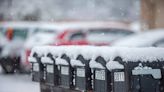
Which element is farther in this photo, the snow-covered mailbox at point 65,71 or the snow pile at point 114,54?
the snow-covered mailbox at point 65,71

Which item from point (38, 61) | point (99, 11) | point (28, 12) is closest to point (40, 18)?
point (28, 12)

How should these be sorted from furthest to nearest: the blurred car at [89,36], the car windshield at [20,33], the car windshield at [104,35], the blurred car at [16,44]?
1. the car windshield at [20,33]
2. the blurred car at [16,44]
3. the car windshield at [104,35]
4. the blurred car at [89,36]

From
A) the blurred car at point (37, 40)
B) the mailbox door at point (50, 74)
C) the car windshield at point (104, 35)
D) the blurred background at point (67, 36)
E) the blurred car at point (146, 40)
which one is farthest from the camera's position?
the blurred car at point (37, 40)

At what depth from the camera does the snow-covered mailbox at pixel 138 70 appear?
28.6 ft

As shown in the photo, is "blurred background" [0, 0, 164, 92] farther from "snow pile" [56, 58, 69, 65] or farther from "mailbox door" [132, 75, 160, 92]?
"mailbox door" [132, 75, 160, 92]

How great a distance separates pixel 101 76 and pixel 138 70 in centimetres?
82

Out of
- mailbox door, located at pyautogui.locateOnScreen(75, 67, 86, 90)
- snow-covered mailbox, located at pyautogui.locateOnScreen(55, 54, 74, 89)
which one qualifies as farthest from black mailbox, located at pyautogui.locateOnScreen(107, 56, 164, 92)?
snow-covered mailbox, located at pyautogui.locateOnScreen(55, 54, 74, 89)

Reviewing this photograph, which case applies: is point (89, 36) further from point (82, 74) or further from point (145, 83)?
point (145, 83)

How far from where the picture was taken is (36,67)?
39.2 feet

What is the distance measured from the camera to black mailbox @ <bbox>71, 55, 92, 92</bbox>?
32.3ft

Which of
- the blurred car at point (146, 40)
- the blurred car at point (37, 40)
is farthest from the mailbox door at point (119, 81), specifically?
the blurred car at point (37, 40)

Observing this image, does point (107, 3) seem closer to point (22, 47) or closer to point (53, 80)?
point (22, 47)

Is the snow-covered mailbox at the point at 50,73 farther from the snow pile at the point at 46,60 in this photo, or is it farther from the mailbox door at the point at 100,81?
the mailbox door at the point at 100,81

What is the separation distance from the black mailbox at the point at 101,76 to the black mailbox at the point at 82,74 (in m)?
0.23
